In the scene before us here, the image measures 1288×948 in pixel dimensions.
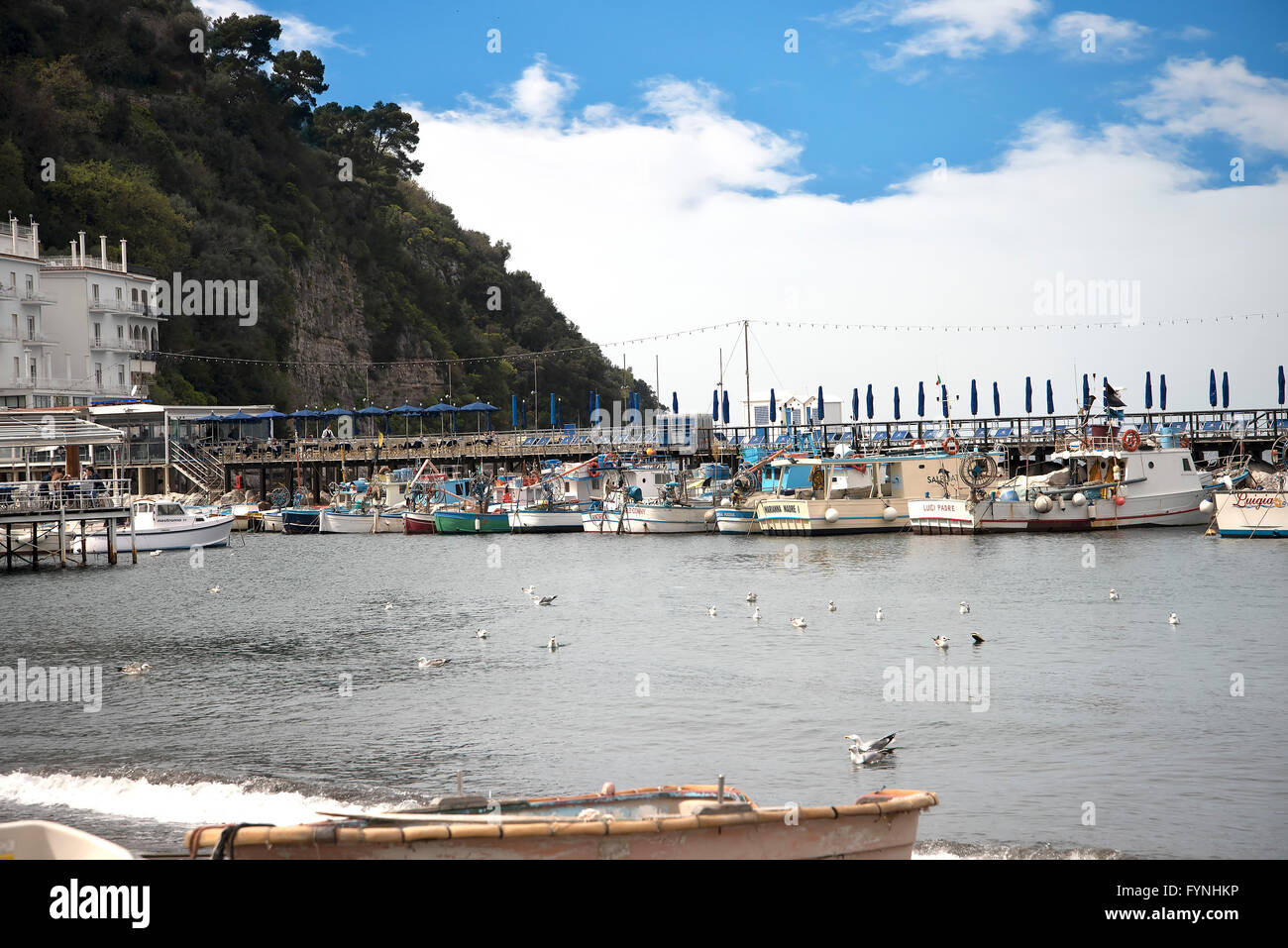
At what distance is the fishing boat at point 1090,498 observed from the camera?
63.2 m

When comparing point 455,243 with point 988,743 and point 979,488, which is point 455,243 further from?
point 988,743

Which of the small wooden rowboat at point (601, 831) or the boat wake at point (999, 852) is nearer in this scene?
the small wooden rowboat at point (601, 831)

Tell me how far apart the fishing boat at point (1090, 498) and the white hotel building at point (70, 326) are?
62199mm

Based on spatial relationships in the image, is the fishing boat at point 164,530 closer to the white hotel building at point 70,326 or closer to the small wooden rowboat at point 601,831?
the white hotel building at point 70,326

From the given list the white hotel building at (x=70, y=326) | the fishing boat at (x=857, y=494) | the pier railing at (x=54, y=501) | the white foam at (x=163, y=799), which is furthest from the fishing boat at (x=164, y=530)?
the white foam at (x=163, y=799)

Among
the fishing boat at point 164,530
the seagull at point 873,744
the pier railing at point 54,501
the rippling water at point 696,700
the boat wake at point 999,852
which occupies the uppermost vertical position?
the pier railing at point 54,501

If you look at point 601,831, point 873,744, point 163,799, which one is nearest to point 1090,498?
point 873,744

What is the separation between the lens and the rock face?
382ft

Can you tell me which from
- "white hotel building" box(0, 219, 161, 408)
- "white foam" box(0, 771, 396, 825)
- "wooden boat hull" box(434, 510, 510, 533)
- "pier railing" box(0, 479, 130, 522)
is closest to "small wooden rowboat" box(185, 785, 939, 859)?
"white foam" box(0, 771, 396, 825)

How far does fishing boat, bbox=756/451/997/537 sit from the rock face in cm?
6145

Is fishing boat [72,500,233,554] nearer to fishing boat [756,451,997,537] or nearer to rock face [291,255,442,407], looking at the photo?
fishing boat [756,451,997,537]

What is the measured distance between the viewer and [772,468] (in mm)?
71375

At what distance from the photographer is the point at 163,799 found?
18.0m

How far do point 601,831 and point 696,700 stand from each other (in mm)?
13853
